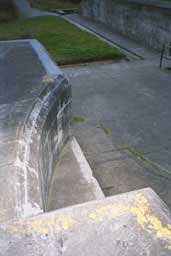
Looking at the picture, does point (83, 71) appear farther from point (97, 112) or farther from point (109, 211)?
point (109, 211)

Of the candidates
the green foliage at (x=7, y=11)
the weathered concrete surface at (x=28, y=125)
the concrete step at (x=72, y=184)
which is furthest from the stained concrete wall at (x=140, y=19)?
the concrete step at (x=72, y=184)

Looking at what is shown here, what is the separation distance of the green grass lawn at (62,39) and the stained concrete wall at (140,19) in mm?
1351

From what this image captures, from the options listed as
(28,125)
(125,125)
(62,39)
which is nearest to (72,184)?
(28,125)

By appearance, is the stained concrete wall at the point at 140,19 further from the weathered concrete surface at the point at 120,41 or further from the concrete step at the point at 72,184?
the concrete step at the point at 72,184

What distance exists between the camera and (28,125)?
1979 millimetres

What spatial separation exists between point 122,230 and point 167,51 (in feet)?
24.4

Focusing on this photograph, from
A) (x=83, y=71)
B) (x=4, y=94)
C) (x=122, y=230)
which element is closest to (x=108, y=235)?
(x=122, y=230)

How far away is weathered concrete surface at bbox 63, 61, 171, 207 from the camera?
2871mm

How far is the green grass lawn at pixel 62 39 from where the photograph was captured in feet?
24.0

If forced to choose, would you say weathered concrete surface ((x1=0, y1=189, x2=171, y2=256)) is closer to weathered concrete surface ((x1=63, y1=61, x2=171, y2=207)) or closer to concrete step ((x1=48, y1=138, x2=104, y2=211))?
concrete step ((x1=48, y1=138, x2=104, y2=211))

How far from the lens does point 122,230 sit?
2.95 ft

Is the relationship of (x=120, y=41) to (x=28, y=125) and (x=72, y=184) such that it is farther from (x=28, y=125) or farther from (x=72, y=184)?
(x=28, y=125)

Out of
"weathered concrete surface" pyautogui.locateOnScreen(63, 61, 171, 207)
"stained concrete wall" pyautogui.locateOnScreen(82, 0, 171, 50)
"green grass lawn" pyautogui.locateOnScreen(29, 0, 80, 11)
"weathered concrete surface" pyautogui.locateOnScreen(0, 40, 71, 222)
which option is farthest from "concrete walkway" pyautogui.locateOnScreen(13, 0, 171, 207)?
"green grass lawn" pyautogui.locateOnScreen(29, 0, 80, 11)

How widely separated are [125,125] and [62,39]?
21.2ft
